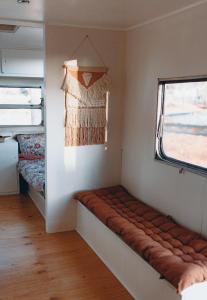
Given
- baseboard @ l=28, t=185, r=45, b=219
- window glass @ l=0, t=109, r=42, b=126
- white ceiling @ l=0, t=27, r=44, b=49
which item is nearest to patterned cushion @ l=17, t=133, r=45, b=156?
window glass @ l=0, t=109, r=42, b=126

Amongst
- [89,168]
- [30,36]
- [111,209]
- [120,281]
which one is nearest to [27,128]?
[30,36]

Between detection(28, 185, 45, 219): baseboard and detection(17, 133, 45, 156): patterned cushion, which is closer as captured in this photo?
detection(28, 185, 45, 219): baseboard

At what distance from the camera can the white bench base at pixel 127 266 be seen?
2.24 m

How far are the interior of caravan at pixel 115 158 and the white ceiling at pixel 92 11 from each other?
2 cm

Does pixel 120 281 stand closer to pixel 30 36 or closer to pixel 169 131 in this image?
pixel 169 131

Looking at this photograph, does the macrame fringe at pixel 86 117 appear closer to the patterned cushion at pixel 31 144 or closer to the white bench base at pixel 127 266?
the white bench base at pixel 127 266

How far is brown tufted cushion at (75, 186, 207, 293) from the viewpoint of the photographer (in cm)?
Result: 218

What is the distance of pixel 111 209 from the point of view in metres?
3.29

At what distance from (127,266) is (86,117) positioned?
5.44 ft

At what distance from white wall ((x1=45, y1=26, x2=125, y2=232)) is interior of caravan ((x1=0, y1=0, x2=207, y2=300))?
11mm

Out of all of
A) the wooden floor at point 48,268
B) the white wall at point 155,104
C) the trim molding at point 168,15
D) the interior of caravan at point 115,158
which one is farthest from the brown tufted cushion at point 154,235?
the trim molding at point 168,15

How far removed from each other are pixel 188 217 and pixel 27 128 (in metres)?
3.64

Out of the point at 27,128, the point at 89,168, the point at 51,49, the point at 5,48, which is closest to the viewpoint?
the point at 51,49

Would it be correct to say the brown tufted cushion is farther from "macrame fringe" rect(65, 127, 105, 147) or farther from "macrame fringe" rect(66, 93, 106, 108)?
"macrame fringe" rect(66, 93, 106, 108)
